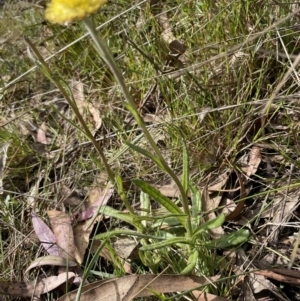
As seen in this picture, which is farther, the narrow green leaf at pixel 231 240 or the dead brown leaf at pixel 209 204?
the dead brown leaf at pixel 209 204

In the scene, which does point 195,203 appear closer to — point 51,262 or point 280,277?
point 280,277

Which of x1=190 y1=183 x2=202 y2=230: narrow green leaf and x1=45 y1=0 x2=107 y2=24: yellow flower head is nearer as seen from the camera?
x1=45 y1=0 x2=107 y2=24: yellow flower head

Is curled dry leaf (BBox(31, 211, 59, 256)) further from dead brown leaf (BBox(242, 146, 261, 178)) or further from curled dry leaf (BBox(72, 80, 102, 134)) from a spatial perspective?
dead brown leaf (BBox(242, 146, 261, 178))

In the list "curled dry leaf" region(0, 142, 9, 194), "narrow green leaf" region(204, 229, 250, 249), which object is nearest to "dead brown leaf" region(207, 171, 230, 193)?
"narrow green leaf" region(204, 229, 250, 249)

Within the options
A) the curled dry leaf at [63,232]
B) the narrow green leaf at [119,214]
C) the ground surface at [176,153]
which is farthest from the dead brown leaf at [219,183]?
the curled dry leaf at [63,232]

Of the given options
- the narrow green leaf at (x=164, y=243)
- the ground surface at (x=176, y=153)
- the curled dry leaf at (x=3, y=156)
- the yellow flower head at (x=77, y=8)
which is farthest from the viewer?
the curled dry leaf at (x=3, y=156)

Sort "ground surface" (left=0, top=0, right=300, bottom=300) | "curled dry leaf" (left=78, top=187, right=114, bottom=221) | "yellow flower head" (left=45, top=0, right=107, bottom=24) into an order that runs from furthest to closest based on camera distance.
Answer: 1. "curled dry leaf" (left=78, top=187, right=114, bottom=221)
2. "ground surface" (left=0, top=0, right=300, bottom=300)
3. "yellow flower head" (left=45, top=0, right=107, bottom=24)

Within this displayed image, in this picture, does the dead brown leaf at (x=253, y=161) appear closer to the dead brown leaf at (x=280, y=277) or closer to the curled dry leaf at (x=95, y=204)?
the dead brown leaf at (x=280, y=277)
